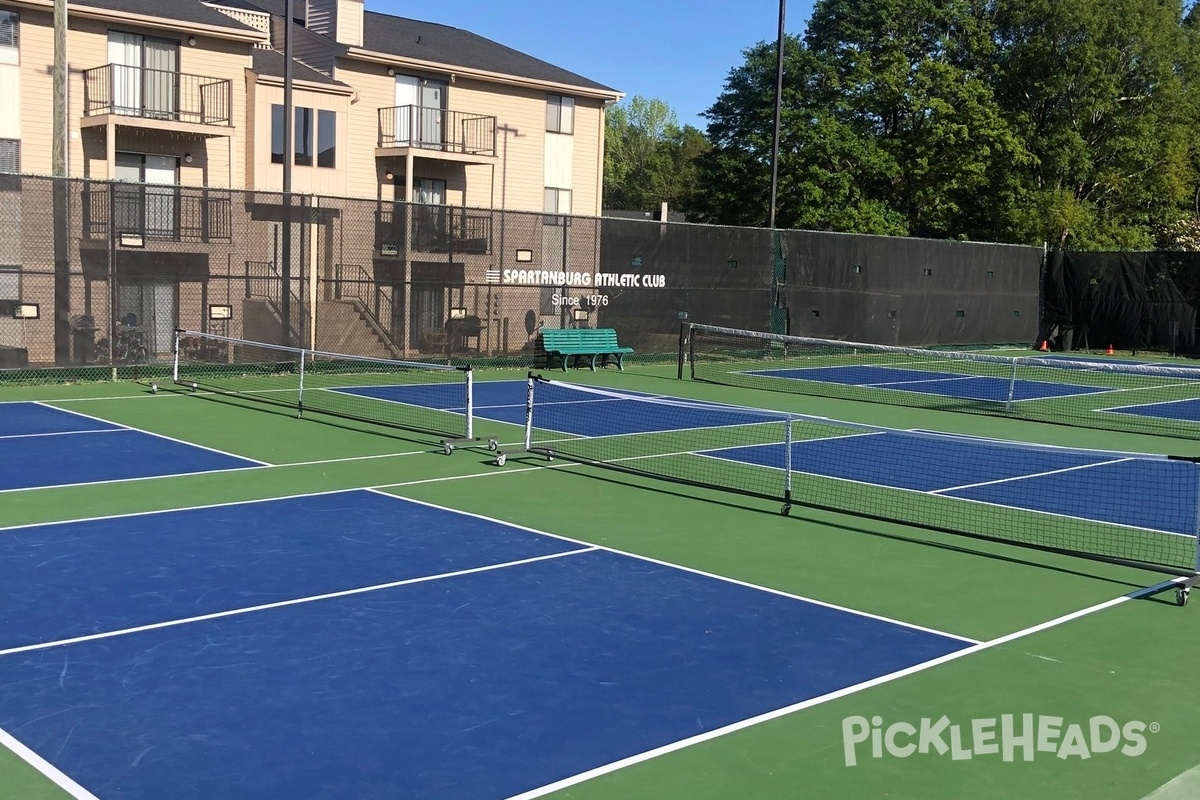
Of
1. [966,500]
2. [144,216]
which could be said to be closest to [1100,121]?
[144,216]

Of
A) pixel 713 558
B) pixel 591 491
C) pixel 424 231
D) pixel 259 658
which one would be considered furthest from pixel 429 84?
pixel 259 658

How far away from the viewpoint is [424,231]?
78.7 feet

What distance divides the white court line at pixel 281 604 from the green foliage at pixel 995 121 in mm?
39868

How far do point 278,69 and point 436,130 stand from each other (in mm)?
5014

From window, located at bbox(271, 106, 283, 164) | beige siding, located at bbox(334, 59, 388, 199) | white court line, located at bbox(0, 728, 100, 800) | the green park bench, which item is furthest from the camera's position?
beige siding, located at bbox(334, 59, 388, 199)

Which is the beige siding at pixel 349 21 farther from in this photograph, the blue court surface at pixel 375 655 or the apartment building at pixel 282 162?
the blue court surface at pixel 375 655

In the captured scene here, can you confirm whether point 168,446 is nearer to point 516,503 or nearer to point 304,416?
point 304,416

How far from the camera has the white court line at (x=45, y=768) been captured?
16.9 ft

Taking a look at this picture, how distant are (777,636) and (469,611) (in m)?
1.95

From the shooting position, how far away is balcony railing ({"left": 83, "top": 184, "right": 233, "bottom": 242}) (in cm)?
1964

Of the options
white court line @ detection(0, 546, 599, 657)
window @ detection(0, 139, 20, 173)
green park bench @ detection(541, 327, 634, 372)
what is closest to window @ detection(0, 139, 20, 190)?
window @ detection(0, 139, 20, 173)

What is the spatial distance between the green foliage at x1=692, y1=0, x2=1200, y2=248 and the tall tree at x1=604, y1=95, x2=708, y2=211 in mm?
44732

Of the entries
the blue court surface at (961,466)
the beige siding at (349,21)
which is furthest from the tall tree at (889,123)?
the blue court surface at (961,466)

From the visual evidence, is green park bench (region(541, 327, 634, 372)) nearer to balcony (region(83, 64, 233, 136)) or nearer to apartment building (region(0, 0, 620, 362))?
apartment building (region(0, 0, 620, 362))
